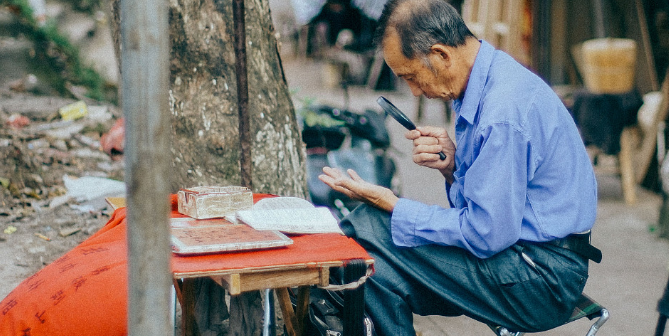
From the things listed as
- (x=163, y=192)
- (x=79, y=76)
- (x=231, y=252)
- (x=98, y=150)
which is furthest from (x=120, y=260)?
(x=79, y=76)

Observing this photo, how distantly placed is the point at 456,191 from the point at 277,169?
1.05m

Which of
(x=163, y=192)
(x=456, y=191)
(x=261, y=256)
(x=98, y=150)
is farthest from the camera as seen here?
(x=98, y=150)

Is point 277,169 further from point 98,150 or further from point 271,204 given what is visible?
point 98,150

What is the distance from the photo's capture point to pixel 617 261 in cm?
377

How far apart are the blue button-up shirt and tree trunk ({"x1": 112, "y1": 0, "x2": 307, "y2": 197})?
102cm

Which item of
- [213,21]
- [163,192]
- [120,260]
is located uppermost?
[213,21]

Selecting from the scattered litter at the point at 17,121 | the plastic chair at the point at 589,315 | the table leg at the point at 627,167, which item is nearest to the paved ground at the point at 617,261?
the table leg at the point at 627,167

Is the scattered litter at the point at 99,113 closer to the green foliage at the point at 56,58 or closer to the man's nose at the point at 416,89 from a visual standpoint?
the green foliage at the point at 56,58

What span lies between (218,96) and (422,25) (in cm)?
Result: 107

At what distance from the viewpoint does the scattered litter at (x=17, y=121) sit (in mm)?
4836

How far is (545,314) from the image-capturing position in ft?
5.92

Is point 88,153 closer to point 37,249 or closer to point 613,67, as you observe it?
point 37,249

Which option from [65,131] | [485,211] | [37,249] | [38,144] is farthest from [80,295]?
[65,131]

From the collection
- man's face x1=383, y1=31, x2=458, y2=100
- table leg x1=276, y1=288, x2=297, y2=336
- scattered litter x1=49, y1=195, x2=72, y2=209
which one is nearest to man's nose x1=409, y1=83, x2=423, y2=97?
man's face x1=383, y1=31, x2=458, y2=100
